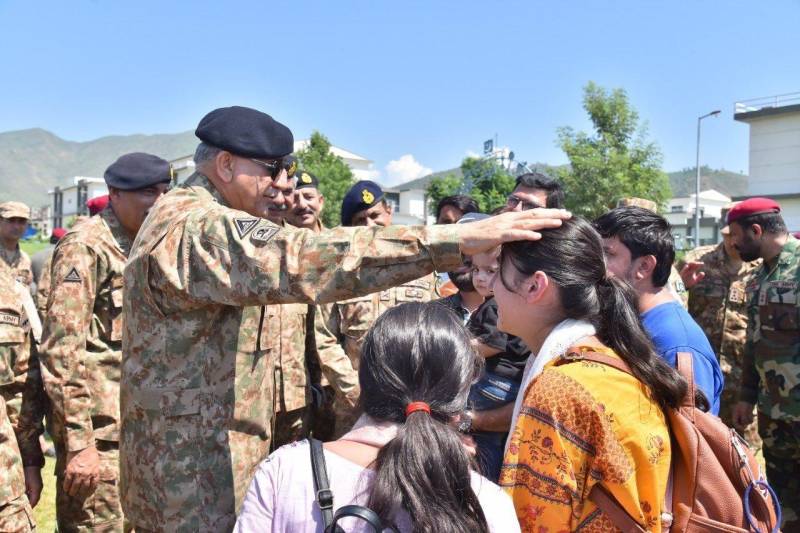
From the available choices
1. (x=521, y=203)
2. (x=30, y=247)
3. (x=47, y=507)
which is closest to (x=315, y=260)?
(x=521, y=203)

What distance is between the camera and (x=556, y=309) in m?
2.22

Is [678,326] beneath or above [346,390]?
above

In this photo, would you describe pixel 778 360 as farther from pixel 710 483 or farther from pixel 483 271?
pixel 710 483

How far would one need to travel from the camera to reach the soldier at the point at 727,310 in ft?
23.0

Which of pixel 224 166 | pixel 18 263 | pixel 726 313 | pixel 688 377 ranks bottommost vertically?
pixel 726 313

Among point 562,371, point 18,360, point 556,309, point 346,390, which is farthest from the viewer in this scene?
point 346,390

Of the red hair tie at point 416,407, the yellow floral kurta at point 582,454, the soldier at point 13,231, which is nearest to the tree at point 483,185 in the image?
the soldier at point 13,231

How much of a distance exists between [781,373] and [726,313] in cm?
231

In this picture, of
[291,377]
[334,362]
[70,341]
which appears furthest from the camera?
[334,362]

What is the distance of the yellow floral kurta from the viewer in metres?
1.90

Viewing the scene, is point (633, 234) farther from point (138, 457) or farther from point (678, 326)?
point (138, 457)

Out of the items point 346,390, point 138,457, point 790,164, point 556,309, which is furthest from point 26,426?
point 790,164

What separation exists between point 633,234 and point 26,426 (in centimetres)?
334

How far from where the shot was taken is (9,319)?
3100 mm
